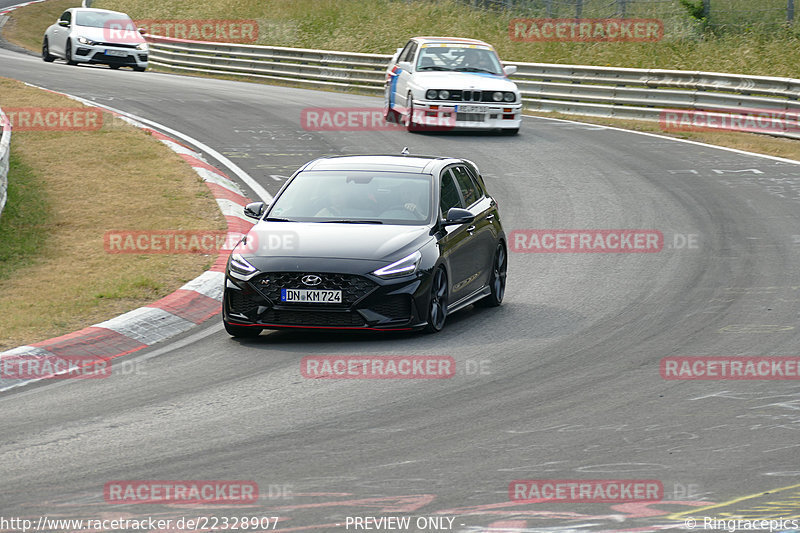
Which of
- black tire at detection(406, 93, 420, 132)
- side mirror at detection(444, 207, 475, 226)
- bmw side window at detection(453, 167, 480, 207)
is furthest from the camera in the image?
black tire at detection(406, 93, 420, 132)

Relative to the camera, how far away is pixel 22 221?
15.5 meters

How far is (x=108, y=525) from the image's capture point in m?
6.03

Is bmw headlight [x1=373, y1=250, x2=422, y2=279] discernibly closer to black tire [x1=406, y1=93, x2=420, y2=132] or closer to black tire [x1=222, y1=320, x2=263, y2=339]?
black tire [x1=222, y1=320, x2=263, y2=339]

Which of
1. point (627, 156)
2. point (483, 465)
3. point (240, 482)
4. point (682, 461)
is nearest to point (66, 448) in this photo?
point (240, 482)

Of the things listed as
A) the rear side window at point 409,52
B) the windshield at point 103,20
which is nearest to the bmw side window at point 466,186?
the rear side window at point 409,52

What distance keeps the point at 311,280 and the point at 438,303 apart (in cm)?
121

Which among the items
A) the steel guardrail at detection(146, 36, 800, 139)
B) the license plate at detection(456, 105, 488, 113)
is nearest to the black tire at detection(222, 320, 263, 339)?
the license plate at detection(456, 105, 488, 113)

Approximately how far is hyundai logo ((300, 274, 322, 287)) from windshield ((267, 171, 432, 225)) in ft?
3.40

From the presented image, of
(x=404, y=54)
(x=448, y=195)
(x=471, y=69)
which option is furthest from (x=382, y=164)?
(x=404, y=54)

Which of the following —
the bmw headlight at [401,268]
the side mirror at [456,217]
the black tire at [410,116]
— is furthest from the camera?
the black tire at [410,116]

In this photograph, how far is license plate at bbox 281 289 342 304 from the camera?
33.9 ft

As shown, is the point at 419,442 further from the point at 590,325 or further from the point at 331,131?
the point at 331,131

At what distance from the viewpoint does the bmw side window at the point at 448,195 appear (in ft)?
38.6

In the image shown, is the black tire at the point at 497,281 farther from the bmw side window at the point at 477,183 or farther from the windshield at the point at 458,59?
the windshield at the point at 458,59
